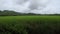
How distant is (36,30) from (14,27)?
332 centimetres

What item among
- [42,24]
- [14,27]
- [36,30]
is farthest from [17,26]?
[42,24]

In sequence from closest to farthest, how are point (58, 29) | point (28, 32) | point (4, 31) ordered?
point (4, 31) < point (28, 32) < point (58, 29)

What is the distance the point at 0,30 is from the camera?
17.1 metres

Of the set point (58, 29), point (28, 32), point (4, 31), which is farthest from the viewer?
point (58, 29)

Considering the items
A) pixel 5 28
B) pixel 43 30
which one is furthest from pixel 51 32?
pixel 5 28

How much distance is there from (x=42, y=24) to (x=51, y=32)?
1702 millimetres

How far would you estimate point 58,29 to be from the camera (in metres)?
20.0

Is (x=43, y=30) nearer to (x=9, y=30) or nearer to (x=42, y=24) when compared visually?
(x=42, y=24)

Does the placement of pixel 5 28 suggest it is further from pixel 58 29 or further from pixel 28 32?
pixel 58 29

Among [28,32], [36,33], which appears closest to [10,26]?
[28,32]

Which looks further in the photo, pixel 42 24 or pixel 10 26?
pixel 42 24

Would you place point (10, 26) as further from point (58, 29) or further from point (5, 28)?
point (58, 29)

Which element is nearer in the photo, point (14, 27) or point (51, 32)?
point (14, 27)

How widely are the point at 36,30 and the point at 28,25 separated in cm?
139
